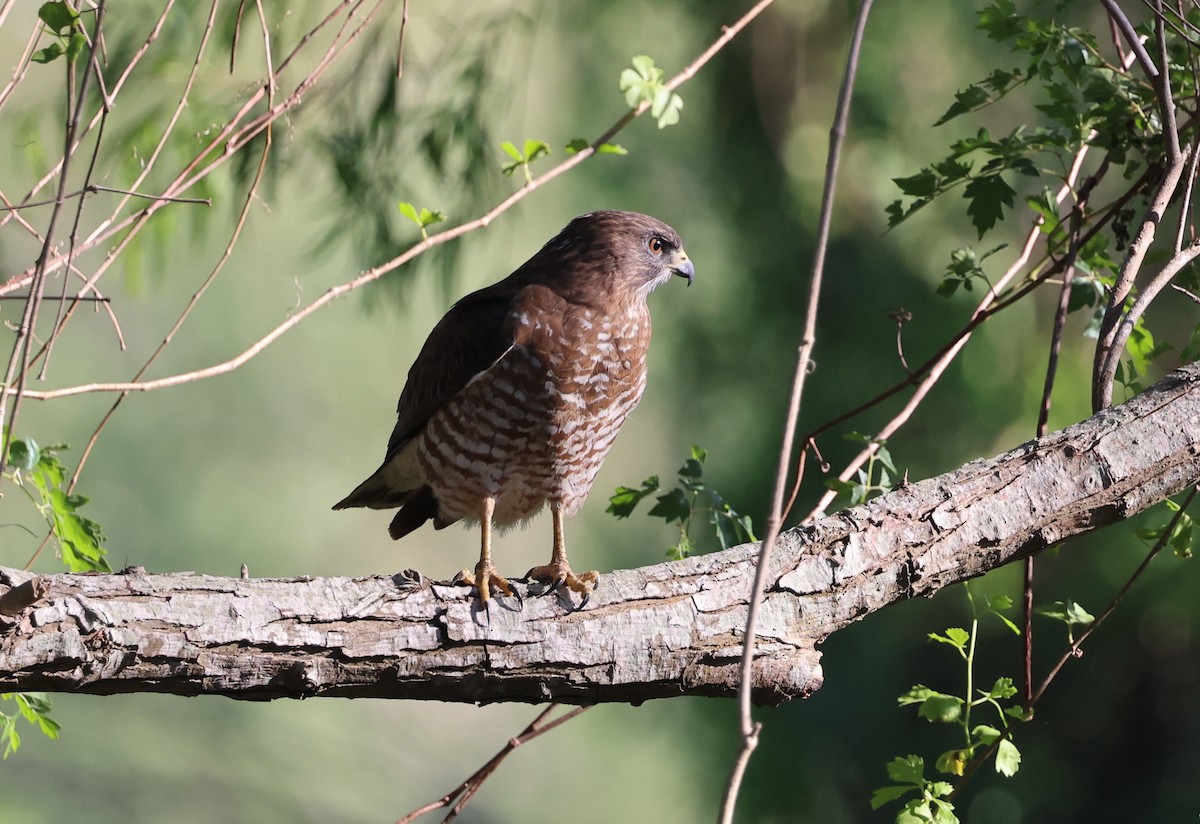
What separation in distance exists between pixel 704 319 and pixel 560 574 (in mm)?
2658

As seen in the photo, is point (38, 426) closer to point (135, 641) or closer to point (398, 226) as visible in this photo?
point (398, 226)

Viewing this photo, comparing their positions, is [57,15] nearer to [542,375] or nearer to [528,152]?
[528,152]

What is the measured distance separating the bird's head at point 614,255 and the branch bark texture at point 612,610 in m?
0.83

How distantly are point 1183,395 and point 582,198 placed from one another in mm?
3976

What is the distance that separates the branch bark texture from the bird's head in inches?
32.5

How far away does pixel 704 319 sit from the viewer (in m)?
4.54

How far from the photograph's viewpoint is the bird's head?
2.43m

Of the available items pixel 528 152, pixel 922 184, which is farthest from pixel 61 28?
pixel 922 184

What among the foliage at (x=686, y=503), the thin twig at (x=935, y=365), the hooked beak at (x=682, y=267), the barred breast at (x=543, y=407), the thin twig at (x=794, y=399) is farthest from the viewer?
the hooked beak at (x=682, y=267)

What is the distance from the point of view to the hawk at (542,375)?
2.34 m

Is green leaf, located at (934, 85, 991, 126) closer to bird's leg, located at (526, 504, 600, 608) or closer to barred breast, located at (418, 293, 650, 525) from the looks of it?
barred breast, located at (418, 293, 650, 525)

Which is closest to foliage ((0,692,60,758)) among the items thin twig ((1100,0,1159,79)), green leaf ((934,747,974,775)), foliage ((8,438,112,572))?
foliage ((8,438,112,572))

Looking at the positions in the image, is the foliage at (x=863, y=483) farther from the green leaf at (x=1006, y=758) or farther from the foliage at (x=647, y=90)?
the foliage at (x=647, y=90)

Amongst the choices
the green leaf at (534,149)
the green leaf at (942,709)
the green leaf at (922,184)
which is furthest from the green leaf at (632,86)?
the green leaf at (942,709)
